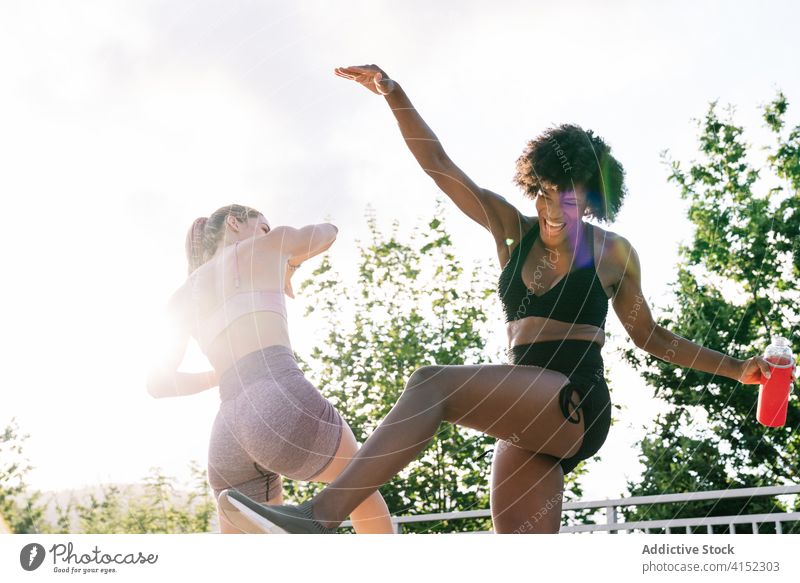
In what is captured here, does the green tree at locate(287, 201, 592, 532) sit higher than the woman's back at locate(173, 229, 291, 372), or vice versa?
the green tree at locate(287, 201, 592, 532)

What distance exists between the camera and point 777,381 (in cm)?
174

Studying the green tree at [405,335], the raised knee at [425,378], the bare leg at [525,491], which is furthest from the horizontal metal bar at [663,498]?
the raised knee at [425,378]

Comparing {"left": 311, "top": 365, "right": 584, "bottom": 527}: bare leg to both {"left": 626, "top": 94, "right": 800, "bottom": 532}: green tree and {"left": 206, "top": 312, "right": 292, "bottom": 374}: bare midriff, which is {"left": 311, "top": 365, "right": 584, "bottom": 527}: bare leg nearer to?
{"left": 206, "top": 312, "right": 292, "bottom": 374}: bare midriff

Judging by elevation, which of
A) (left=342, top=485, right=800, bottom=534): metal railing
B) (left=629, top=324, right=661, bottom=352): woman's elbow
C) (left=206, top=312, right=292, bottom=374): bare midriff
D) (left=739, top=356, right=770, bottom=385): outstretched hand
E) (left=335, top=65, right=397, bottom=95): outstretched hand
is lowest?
(left=342, top=485, right=800, bottom=534): metal railing

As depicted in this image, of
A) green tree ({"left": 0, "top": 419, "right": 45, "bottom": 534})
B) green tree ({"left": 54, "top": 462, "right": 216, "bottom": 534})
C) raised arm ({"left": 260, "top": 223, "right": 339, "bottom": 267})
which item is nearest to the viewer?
raised arm ({"left": 260, "top": 223, "right": 339, "bottom": 267})

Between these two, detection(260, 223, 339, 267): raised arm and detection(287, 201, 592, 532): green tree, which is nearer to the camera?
detection(260, 223, 339, 267): raised arm

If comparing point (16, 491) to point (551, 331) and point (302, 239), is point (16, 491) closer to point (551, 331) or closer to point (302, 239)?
point (302, 239)

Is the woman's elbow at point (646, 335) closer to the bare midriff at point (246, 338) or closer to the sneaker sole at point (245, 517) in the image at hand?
the bare midriff at point (246, 338)

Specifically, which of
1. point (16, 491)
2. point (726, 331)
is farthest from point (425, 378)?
point (726, 331)

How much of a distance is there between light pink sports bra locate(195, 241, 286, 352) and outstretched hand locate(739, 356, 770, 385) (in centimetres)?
101

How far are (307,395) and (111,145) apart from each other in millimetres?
1479

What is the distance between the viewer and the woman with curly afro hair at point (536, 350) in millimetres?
1205

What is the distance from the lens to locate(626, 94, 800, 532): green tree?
5414mm

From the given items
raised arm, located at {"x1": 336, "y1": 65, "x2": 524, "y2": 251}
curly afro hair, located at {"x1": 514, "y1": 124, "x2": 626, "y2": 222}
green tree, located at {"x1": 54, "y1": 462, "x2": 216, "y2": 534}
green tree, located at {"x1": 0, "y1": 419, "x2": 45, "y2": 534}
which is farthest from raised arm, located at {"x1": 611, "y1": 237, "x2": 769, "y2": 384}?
green tree, located at {"x1": 0, "y1": 419, "x2": 45, "y2": 534}
